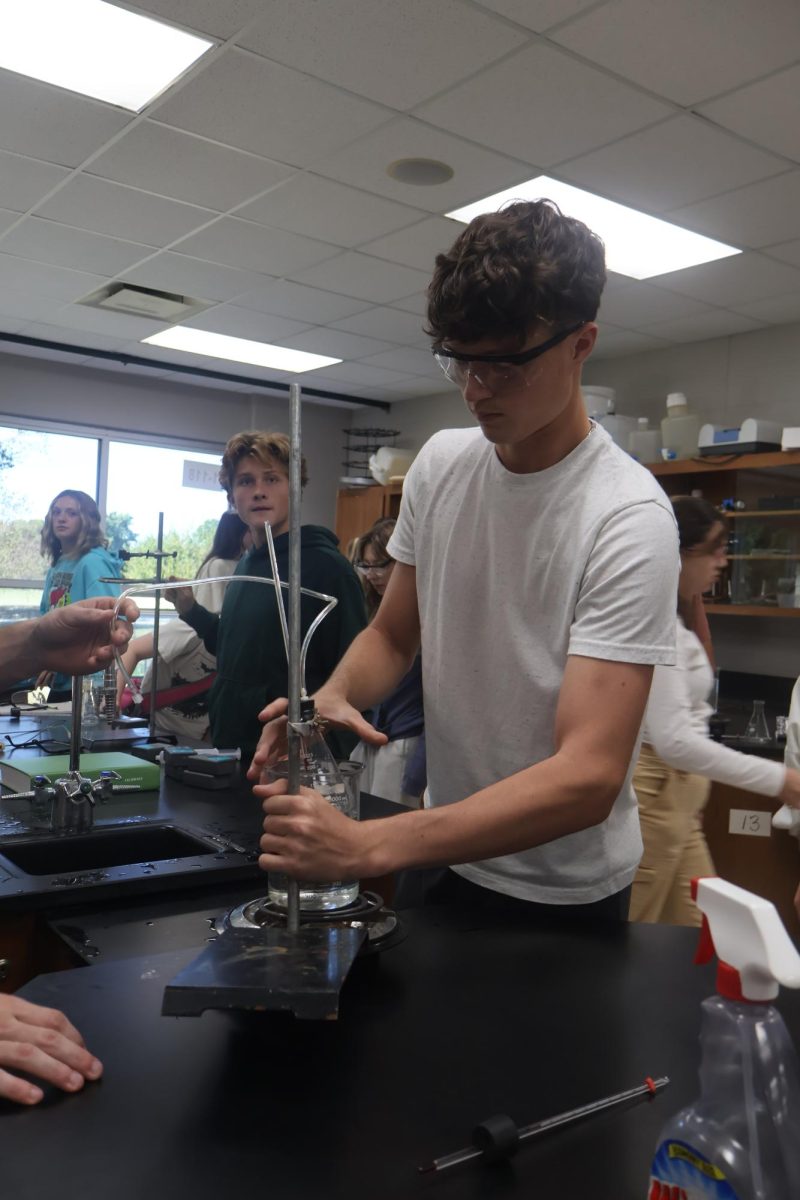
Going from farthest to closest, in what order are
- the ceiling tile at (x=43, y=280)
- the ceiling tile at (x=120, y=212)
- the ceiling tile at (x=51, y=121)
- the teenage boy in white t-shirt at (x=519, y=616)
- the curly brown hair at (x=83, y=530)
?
the curly brown hair at (x=83, y=530), the ceiling tile at (x=43, y=280), the ceiling tile at (x=120, y=212), the ceiling tile at (x=51, y=121), the teenage boy in white t-shirt at (x=519, y=616)

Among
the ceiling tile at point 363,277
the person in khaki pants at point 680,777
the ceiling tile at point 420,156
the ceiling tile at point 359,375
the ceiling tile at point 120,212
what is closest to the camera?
the person in khaki pants at point 680,777

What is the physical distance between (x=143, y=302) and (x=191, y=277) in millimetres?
511

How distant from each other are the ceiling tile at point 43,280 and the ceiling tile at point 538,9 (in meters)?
2.73

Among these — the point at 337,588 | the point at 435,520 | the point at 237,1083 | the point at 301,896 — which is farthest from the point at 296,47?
the point at 237,1083

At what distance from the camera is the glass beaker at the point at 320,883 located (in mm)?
1033

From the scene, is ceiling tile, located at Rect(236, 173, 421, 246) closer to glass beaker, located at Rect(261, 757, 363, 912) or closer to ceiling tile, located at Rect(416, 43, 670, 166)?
ceiling tile, located at Rect(416, 43, 670, 166)

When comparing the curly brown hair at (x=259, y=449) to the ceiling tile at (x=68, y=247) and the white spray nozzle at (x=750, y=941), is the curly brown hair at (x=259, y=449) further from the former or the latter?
the white spray nozzle at (x=750, y=941)

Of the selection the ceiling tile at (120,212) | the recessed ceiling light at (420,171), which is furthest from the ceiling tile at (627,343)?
the ceiling tile at (120,212)

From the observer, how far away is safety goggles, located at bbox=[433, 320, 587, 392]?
114cm

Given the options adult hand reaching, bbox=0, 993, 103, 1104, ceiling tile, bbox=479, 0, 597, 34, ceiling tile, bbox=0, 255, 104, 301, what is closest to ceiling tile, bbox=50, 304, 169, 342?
ceiling tile, bbox=0, 255, 104, 301

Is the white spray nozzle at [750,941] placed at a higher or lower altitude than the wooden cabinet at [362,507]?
lower

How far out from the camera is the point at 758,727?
408 centimetres

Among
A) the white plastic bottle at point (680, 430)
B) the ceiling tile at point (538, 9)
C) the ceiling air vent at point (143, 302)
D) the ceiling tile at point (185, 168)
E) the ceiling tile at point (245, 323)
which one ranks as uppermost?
the ceiling air vent at point (143, 302)

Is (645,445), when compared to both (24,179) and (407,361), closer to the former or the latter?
(407,361)
